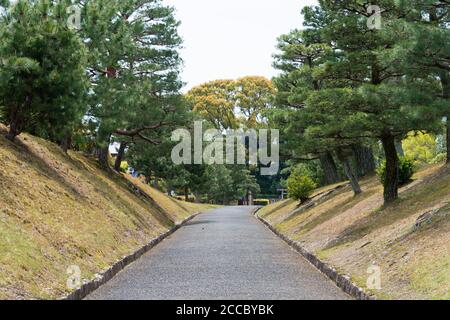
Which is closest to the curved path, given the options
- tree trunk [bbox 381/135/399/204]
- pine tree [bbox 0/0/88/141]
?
tree trunk [bbox 381/135/399/204]

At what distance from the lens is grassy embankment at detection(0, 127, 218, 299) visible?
9648 mm

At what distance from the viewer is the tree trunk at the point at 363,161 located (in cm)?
3306

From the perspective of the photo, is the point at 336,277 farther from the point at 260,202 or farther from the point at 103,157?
the point at 260,202

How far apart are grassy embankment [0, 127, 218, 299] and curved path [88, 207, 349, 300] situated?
79 centimetres

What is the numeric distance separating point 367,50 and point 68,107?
9175 millimetres

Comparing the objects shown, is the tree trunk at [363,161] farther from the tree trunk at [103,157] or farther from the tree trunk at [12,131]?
the tree trunk at [12,131]

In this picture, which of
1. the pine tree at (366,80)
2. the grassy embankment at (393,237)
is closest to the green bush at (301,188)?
the grassy embankment at (393,237)

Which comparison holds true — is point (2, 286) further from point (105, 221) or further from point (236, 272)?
point (105, 221)

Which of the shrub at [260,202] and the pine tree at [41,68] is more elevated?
the pine tree at [41,68]

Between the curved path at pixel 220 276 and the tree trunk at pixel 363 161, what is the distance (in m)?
15.6

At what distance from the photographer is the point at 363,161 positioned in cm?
3347

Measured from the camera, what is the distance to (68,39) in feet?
58.3

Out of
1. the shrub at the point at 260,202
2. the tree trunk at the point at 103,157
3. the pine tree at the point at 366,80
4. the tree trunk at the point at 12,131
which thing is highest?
the pine tree at the point at 366,80

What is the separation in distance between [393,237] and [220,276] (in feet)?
13.1
